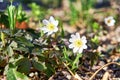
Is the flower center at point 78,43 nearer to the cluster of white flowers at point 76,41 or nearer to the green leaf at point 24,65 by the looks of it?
the cluster of white flowers at point 76,41

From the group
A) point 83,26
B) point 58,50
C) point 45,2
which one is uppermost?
point 58,50

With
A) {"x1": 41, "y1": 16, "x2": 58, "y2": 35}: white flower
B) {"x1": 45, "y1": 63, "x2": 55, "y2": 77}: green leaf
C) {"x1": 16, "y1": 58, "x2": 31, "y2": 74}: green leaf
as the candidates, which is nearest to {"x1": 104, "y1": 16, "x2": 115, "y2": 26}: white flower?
{"x1": 41, "y1": 16, "x2": 58, "y2": 35}: white flower

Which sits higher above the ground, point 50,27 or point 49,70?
point 50,27

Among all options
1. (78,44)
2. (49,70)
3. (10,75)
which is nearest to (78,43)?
(78,44)

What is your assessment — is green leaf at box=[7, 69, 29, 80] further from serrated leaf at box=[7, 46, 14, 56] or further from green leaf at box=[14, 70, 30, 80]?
serrated leaf at box=[7, 46, 14, 56]

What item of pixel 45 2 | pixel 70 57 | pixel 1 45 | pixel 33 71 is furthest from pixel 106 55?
pixel 45 2

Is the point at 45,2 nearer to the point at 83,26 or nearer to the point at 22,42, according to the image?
the point at 83,26

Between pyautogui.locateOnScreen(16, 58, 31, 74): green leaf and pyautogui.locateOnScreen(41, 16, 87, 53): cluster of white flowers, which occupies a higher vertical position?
pyautogui.locateOnScreen(41, 16, 87, 53): cluster of white flowers

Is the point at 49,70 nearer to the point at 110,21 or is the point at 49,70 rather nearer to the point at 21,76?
the point at 21,76
